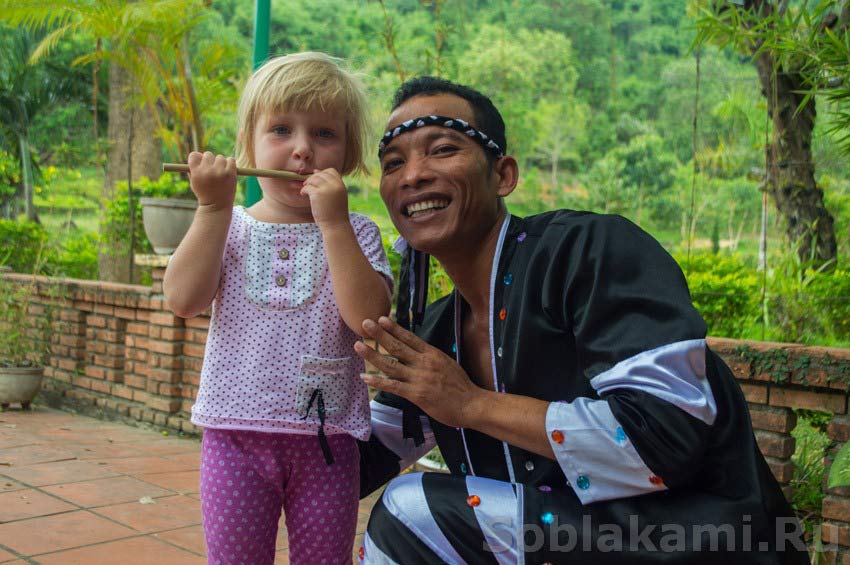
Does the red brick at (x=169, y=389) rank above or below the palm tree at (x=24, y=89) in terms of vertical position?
below

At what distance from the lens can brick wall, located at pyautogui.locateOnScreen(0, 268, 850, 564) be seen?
8.49 feet

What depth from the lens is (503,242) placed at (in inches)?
71.4

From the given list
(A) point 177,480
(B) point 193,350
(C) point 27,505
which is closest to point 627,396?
(C) point 27,505

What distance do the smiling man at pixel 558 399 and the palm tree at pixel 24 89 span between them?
16949mm

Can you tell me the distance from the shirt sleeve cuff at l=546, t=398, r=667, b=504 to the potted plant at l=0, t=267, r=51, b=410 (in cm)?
487

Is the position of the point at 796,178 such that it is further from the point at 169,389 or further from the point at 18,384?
the point at 18,384

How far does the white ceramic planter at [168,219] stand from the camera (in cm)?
530

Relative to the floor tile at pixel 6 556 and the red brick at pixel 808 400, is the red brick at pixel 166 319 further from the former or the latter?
the red brick at pixel 808 400

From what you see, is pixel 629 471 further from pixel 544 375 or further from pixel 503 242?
pixel 503 242

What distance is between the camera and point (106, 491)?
3.67 m

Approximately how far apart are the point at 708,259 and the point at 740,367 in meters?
2.97

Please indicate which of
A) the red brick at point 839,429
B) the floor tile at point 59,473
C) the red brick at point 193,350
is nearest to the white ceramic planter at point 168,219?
the red brick at point 193,350

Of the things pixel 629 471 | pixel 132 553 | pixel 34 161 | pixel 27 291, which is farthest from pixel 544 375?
pixel 34 161

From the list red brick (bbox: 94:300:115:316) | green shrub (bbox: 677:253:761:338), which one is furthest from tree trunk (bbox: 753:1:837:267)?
red brick (bbox: 94:300:115:316)
